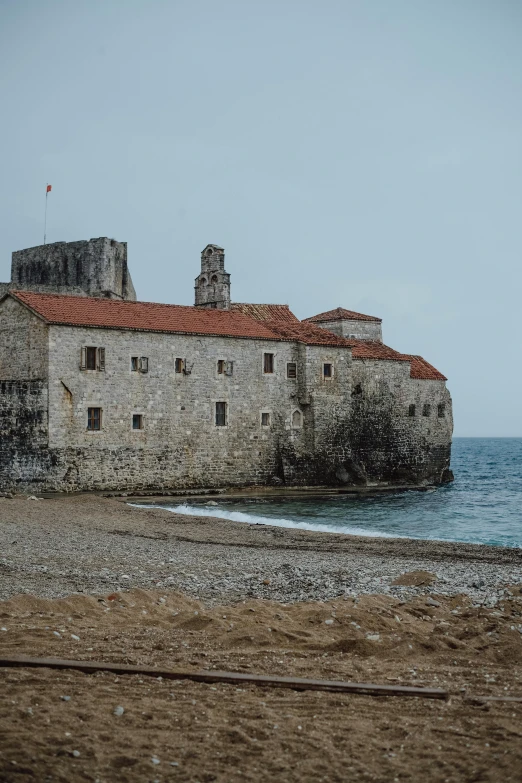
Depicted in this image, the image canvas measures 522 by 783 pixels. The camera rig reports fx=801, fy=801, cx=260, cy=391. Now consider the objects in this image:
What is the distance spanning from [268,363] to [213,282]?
6622 millimetres

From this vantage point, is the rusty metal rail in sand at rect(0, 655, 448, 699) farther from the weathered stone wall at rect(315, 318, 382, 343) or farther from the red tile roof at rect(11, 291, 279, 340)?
the weathered stone wall at rect(315, 318, 382, 343)

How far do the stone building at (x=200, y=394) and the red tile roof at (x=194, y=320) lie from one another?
0.31 feet

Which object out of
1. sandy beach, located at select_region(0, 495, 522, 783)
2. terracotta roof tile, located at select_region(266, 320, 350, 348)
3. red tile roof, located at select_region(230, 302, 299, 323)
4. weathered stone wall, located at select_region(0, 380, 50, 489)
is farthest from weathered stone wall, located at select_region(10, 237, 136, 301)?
sandy beach, located at select_region(0, 495, 522, 783)

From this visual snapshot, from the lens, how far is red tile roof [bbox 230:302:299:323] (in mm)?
41094

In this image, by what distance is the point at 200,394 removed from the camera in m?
34.5

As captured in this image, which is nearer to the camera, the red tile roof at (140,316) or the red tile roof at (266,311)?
the red tile roof at (140,316)

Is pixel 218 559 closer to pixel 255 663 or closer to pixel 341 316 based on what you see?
pixel 255 663

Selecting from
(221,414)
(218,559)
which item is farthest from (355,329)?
(218,559)

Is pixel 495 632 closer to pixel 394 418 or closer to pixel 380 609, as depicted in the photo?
pixel 380 609

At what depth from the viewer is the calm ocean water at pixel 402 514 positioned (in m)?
24.9

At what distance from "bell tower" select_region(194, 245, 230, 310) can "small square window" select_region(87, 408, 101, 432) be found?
32.9ft

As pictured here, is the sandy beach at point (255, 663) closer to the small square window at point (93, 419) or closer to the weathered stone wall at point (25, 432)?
the weathered stone wall at point (25, 432)

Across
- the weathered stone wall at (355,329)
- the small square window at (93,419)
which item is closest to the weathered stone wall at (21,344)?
the small square window at (93,419)

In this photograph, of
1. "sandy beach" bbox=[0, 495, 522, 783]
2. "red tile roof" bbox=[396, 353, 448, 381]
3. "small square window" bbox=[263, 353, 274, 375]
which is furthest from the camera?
"red tile roof" bbox=[396, 353, 448, 381]
